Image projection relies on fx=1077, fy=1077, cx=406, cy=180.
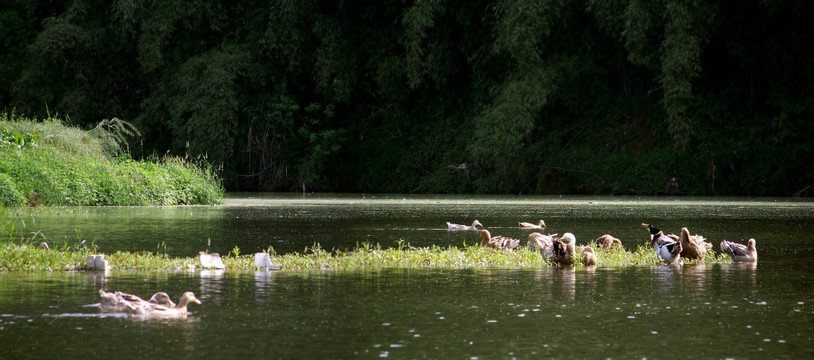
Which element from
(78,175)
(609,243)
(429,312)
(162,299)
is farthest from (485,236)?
(78,175)

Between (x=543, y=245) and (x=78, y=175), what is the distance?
14332 mm

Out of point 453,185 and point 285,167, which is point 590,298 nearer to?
point 453,185

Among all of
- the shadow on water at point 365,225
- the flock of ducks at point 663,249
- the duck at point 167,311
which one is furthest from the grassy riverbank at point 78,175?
the duck at point 167,311

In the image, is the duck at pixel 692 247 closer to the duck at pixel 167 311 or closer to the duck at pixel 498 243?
the duck at pixel 498 243

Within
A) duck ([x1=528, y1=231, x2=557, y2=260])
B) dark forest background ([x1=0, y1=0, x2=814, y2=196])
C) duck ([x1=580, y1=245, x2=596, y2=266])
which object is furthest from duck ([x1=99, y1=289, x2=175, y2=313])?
dark forest background ([x1=0, y1=0, x2=814, y2=196])

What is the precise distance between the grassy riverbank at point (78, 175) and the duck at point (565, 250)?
12515 millimetres

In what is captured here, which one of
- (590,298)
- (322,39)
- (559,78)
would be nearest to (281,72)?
(322,39)

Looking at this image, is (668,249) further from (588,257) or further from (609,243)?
(609,243)

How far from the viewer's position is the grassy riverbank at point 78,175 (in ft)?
70.9

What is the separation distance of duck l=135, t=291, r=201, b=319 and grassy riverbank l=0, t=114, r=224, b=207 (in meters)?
13.9

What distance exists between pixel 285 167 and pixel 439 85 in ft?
23.7

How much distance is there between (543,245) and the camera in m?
11.8

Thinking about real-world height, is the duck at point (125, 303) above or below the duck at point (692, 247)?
below

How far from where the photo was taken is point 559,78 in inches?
1468
